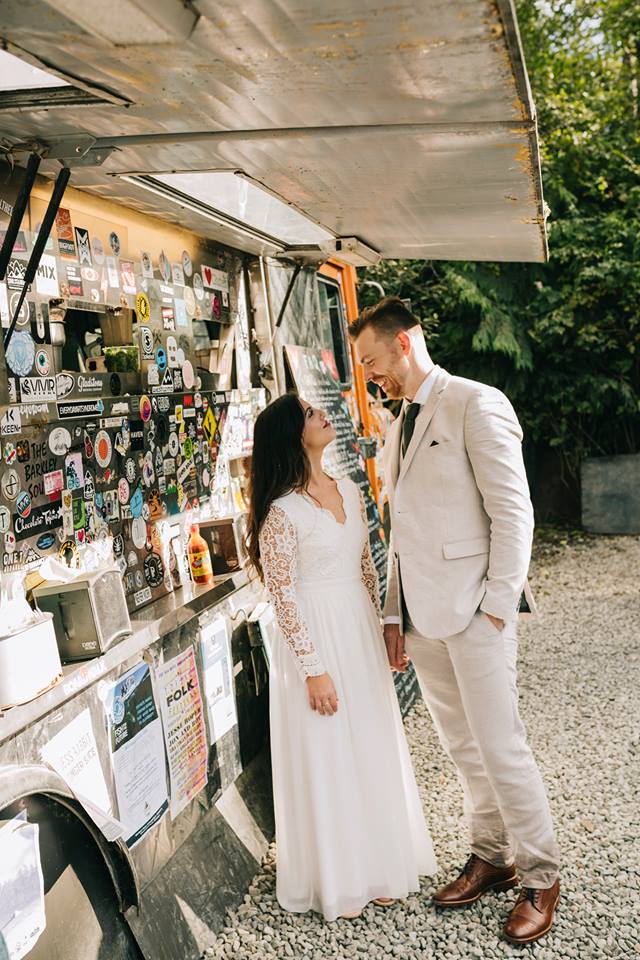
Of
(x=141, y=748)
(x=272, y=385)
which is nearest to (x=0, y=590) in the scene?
(x=141, y=748)

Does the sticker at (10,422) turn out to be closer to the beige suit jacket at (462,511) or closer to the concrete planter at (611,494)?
the beige suit jacket at (462,511)

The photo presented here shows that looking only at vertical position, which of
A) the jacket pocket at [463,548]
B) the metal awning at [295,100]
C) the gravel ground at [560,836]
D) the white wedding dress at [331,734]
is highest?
the metal awning at [295,100]

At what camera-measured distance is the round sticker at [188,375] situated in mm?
3859

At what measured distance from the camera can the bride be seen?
124 inches

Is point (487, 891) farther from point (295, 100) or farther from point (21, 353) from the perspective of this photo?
point (295, 100)

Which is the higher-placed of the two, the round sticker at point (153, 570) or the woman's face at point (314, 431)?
the woman's face at point (314, 431)

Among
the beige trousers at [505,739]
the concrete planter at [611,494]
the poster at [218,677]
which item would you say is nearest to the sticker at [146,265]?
→ the poster at [218,677]

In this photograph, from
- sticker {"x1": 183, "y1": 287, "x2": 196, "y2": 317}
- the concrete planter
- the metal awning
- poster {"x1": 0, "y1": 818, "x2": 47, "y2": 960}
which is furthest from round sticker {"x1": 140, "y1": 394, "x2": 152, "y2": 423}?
the concrete planter

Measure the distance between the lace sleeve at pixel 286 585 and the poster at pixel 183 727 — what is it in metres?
0.46

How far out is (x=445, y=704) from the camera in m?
3.32

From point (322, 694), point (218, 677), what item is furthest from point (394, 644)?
point (218, 677)

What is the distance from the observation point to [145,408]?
11.4 feet

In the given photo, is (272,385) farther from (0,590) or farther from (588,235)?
(588,235)

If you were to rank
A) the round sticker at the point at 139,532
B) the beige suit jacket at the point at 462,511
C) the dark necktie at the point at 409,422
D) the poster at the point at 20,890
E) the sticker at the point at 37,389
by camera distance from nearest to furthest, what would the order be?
the poster at the point at 20,890, the sticker at the point at 37,389, the beige suit jacket at the point at 462,511, the dark necktie at the point at 409,422, the round sticker at the point at 139,532
